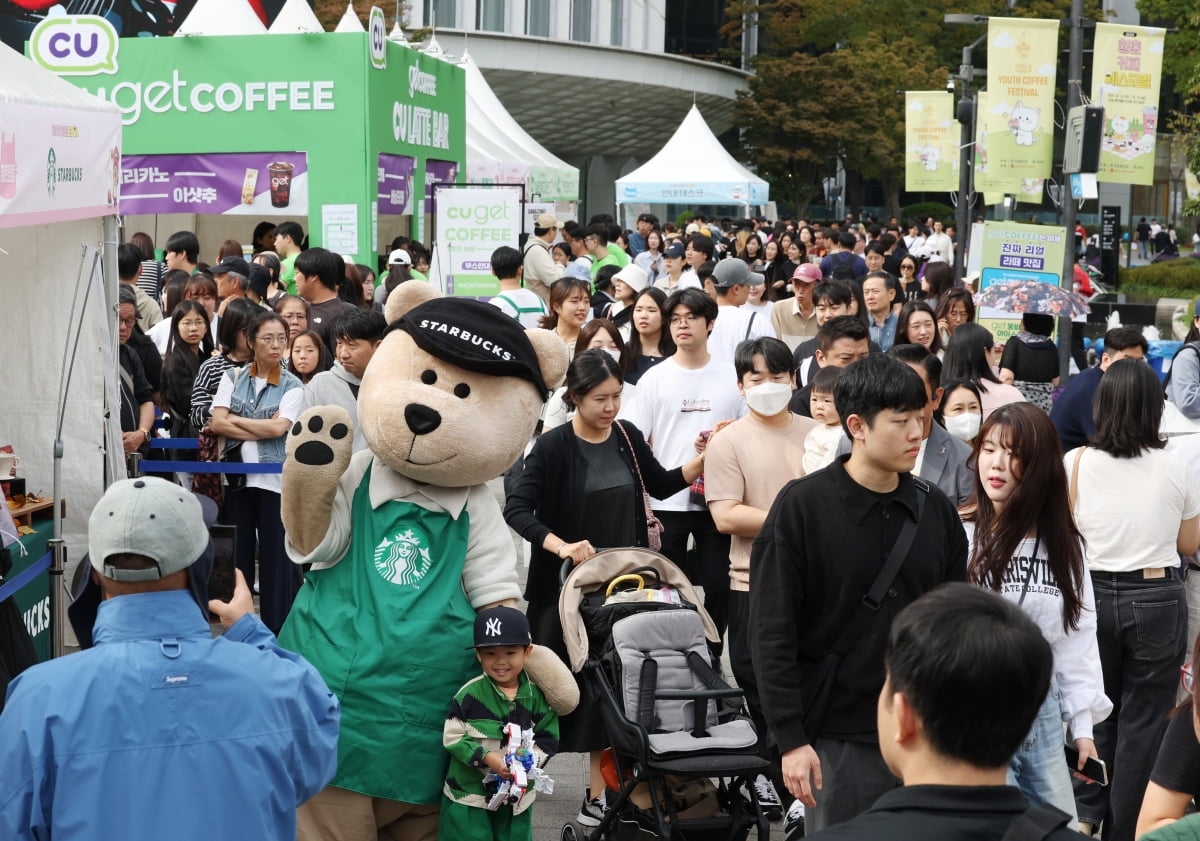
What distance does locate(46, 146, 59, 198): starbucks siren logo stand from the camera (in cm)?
542

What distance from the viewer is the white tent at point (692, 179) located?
2714 centimetres

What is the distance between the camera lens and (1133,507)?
16.6ft

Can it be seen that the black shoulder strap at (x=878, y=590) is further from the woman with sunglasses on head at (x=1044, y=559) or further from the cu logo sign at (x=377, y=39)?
the cu logo sign at (x=377, y=39)

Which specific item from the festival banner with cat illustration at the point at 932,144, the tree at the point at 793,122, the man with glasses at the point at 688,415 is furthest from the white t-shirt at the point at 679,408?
the tree at the point at 793,122

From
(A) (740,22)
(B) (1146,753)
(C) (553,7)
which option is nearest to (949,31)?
(A) (740,22)

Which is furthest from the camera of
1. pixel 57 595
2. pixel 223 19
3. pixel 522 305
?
pixel 223 19

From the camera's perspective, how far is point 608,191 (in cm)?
5931

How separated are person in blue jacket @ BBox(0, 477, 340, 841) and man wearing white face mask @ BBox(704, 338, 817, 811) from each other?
2.65 m

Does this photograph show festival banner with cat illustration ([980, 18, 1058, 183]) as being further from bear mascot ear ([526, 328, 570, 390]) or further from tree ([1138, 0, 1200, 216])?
bear mascot ear ([526, 328, 570, 390])

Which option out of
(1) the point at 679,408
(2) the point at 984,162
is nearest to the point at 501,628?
(1) the point at 679,408

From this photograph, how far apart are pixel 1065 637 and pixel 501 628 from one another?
165 cm

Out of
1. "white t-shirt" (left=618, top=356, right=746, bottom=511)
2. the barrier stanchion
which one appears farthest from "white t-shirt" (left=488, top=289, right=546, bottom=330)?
the barrier stanchion

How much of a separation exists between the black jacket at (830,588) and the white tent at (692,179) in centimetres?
2346

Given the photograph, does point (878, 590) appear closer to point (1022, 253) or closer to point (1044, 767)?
point (1044, 767)
